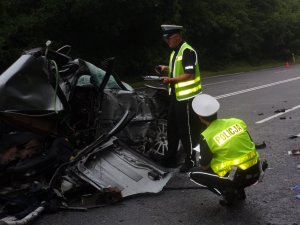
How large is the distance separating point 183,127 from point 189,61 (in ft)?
2.75

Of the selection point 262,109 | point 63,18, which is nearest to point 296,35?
point 63,18

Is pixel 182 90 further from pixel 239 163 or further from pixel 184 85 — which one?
pixel 239 163

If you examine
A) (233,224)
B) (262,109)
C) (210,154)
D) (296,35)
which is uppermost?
(210,154)

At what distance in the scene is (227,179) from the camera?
462 centimetres

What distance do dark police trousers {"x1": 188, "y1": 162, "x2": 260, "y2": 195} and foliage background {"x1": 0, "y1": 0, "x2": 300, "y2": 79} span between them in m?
16.3

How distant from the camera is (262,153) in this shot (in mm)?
7258

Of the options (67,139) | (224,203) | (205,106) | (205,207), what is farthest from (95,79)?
(224,203)

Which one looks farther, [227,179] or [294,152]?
[294,152]

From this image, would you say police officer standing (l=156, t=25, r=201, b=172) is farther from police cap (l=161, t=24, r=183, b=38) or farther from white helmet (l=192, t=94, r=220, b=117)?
white helmet (l=192, t=94, r=220, b=117)

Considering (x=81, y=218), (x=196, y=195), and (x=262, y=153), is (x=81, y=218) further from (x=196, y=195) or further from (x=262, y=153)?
(x=262, y=153)

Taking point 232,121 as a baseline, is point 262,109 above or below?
below

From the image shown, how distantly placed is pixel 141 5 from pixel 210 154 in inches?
808

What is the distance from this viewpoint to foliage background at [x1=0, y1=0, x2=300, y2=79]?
2216 centimetres

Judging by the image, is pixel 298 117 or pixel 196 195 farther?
pixel 298 117
